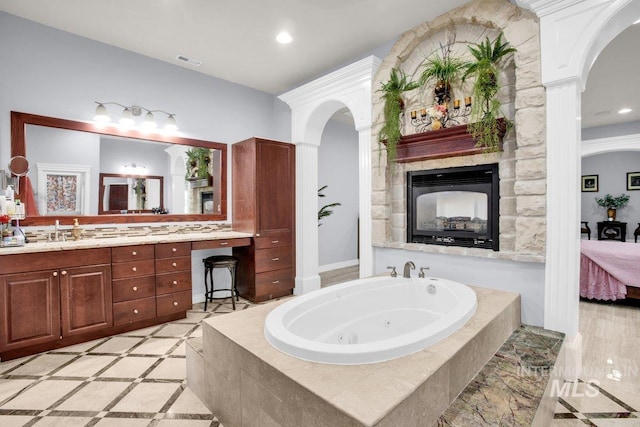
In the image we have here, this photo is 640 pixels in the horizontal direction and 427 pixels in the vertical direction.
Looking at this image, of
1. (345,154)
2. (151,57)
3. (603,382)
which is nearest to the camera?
(603,382)

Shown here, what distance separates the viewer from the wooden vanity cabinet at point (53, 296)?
7.82ft

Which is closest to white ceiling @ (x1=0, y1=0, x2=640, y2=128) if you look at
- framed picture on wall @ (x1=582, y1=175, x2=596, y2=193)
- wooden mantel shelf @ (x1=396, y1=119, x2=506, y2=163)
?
wooden mantel shelf @ (x1=396, y1=119, x2=506, y2=163)

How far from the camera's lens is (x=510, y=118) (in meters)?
2.61

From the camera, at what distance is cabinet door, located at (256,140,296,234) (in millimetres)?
3906

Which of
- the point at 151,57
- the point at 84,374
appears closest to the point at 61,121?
the point at 151,57

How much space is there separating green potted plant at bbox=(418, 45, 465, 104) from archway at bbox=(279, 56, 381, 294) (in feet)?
2.17

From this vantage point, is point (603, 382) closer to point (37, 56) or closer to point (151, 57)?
point (151, 57)

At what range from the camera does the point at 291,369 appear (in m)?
1.31

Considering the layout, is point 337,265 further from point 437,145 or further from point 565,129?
point 565,129

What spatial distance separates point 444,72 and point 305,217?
7.68 feet

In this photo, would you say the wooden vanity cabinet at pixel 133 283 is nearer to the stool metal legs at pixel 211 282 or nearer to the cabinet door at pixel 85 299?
the cabinet door at pixel 85 299

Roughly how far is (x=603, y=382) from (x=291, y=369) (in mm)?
2259

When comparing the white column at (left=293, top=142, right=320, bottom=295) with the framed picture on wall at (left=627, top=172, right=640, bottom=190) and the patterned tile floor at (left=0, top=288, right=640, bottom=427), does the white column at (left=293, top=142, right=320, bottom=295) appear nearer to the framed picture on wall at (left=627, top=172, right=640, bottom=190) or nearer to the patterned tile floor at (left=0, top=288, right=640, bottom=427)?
the patterned tile floor at (left=0, top=288, right=640, bottom=427)

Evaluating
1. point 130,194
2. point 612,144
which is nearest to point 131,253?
point 130,194
